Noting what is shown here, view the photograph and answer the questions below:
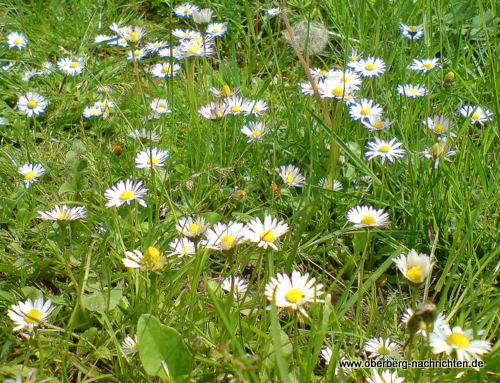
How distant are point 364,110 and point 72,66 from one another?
130 cm

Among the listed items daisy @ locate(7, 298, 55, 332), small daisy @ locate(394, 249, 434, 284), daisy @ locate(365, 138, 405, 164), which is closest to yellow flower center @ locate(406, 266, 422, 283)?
small daisy @ locate(394, 249, 434, 284)

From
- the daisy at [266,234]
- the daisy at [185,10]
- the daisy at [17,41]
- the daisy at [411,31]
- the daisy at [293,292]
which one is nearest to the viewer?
the daisy at [293,292]

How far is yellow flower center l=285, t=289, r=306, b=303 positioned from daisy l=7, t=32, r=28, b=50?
194 centimetres

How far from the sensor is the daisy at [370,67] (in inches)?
74.7

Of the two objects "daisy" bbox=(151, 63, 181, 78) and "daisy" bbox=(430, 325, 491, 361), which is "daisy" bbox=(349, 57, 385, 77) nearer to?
"daisy" bbox=(151, 63, 181, 78)

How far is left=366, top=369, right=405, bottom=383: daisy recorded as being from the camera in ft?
3.16

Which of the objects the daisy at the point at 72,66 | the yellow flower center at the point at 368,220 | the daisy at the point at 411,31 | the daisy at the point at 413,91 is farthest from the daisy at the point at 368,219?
the daisy at the point at 72,66

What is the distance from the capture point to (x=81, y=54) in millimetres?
2469

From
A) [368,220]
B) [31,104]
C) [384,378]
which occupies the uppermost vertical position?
[31,104]

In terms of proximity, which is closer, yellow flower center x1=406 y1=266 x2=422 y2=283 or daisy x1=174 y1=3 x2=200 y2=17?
yellow flower center x1=406 y1=266 x2=422 y2=283

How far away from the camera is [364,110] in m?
1.75

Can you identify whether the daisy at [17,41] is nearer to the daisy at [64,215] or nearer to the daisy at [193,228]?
the daisy at [64,215]

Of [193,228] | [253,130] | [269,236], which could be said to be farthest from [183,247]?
[253,130]

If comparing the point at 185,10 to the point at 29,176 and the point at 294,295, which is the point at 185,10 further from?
the point at 294,295
